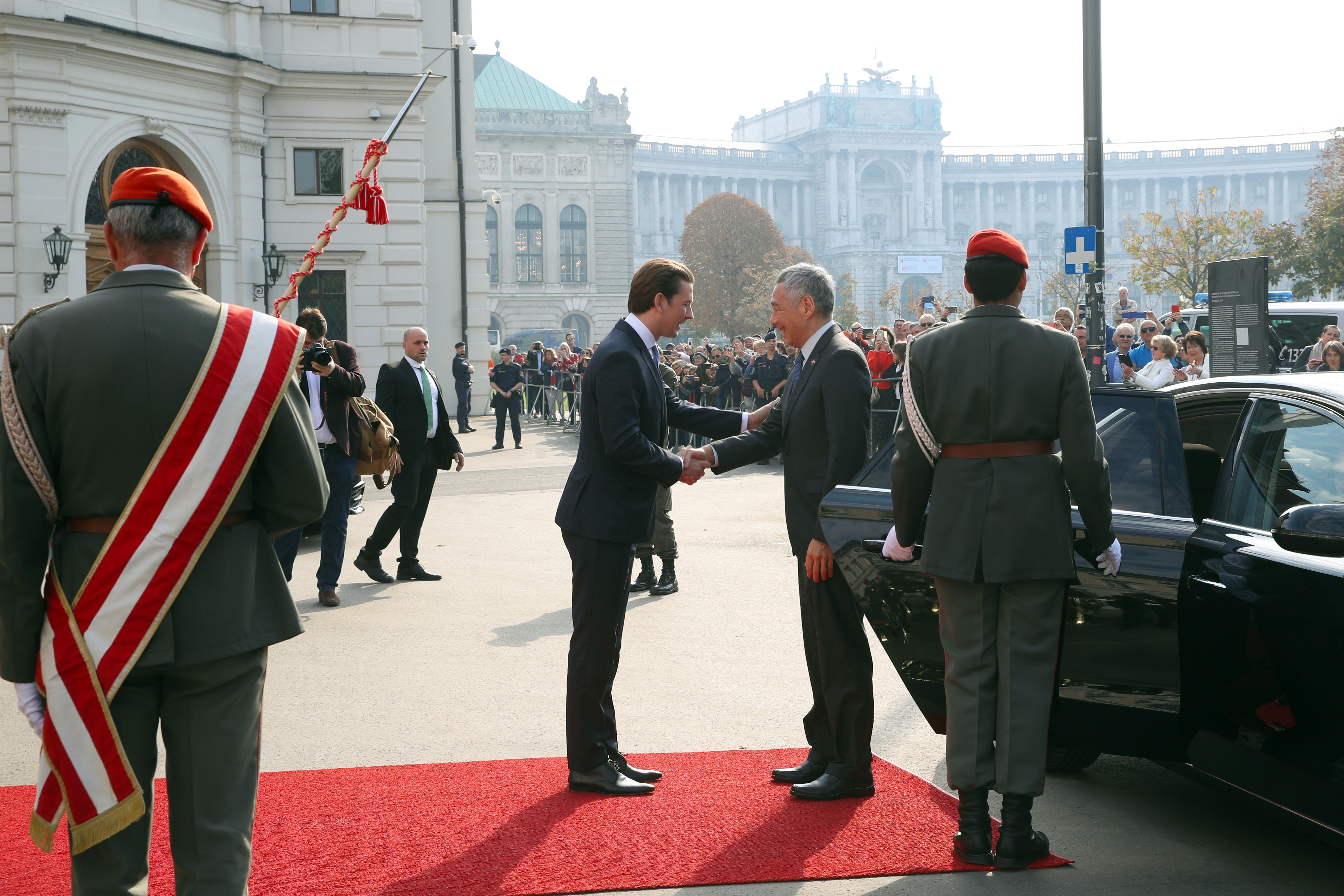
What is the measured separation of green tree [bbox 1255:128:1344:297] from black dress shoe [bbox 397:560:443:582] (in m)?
39.6

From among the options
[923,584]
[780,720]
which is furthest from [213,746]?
[780,720]

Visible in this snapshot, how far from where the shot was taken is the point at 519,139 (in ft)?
309

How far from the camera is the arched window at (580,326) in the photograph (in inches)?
3767

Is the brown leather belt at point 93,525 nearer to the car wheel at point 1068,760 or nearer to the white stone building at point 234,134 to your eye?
the car wheel at point 1068,760

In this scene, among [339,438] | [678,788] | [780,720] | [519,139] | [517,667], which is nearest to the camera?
[678,788]

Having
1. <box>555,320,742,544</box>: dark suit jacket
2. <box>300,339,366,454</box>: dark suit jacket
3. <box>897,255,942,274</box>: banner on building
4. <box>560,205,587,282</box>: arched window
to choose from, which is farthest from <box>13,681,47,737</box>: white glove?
<box>897,255,942,274</box>: banner on building

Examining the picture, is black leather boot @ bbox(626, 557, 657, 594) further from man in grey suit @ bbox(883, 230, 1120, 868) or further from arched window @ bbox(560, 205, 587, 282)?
arched window @ bbox(560, 205, 587, 282)

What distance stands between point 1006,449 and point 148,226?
258 centimetres

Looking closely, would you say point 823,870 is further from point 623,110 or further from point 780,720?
point 623,110

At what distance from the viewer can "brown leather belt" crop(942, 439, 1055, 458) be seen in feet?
13.4

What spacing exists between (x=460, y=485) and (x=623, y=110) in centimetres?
8186

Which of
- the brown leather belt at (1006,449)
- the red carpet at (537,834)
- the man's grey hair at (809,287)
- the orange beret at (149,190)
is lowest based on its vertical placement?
the red carpet at (537,834)

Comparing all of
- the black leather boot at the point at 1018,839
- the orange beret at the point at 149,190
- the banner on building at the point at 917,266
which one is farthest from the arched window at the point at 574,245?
the orange beret at the point at 149,190

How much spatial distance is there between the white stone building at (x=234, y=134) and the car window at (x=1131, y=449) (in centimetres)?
1856
